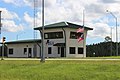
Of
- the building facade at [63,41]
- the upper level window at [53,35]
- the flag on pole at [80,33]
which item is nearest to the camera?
A: the flag on pole at [80,33]

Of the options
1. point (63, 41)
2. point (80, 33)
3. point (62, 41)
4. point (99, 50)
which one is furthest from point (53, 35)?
point (99, 50)

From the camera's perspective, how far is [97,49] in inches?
3841

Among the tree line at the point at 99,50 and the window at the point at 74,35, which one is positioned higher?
the window at the point at 74,35

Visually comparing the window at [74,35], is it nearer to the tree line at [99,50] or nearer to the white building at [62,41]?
the white building at [62,41]

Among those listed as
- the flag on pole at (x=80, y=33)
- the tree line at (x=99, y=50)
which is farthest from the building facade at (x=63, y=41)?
the tree line at (x=99, y=50)

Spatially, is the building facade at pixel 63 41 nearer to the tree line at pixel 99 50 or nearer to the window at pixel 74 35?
the window at pixel 74 35

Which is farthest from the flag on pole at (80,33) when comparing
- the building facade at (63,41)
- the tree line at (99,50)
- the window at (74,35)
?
the tree line at (99,50)

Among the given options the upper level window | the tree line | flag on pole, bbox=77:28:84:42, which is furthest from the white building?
the tree line

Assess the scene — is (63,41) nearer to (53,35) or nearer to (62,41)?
(62,41)

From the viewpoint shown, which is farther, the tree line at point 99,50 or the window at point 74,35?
the tree line at point 99,50

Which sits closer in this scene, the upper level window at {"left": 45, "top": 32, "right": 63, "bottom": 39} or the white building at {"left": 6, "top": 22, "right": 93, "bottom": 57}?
the white building at {"left": 6, "top": 22, "right": 93, "bottom": 57}

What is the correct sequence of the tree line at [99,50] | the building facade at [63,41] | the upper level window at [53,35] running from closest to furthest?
the building facade at [63,41] → the upper level window at [53,35] → the tree line at [99,50]

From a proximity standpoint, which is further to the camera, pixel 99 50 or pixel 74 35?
pixel 99 50

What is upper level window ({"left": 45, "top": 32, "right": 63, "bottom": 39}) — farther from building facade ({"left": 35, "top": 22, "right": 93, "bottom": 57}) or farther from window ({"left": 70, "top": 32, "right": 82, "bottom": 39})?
window ({"left": 70, "top": 32, "right": 82, "bottom": 39})
